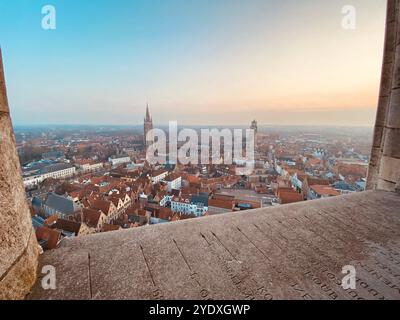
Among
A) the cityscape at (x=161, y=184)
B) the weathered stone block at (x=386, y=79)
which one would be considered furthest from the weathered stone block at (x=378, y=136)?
the cityscape at (x=161, y=184)

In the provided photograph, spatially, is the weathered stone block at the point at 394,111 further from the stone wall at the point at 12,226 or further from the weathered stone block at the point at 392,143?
the stone wall at the point at 12,226

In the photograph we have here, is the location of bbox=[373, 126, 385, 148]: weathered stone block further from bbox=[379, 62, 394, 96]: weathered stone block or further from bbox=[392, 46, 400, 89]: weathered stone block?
bbox=[392, 46, 400, 89]: weathered stone block

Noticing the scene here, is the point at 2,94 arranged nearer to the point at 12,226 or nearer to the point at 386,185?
the point at 12,226

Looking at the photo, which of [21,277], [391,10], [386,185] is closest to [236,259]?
[21,277]

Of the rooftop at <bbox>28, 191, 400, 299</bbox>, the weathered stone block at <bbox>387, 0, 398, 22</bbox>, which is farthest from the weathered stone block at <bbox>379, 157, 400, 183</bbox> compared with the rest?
the weathered stone block at <bbox>387, 0, 398, 22</bbox>

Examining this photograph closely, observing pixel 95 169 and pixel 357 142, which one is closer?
pixel 357 142
